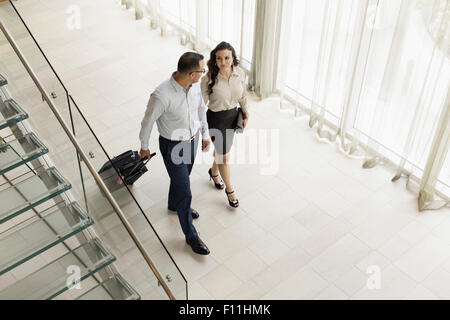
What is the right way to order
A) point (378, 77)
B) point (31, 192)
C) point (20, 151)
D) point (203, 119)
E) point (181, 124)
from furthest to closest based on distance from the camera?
point (378, 77) → point (203, 119) → point (181, 124) → point (20, 151) → point (31, 192)

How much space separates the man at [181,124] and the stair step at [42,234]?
874 millimetres

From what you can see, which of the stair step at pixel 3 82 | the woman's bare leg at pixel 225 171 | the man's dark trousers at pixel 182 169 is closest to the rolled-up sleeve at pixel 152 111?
the man's dark trousers at pixel 182 169

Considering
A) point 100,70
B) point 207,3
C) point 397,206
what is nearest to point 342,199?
point 397,206

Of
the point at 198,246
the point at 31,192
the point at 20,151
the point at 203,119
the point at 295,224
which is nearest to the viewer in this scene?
the point at 31,192

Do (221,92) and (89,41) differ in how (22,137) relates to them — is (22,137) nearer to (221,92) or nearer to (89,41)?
(221,92)

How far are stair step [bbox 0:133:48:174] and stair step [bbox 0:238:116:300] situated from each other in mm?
758

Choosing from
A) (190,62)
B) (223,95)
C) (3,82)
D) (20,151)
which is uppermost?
(190,62)

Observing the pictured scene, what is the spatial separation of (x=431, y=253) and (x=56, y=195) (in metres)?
3.27

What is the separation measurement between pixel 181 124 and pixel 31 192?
1.26 metres

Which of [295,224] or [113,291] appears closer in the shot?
[113,291]

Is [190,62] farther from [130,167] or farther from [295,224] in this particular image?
[295,224]

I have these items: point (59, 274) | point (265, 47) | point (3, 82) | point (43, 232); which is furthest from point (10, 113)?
point (265, 47)

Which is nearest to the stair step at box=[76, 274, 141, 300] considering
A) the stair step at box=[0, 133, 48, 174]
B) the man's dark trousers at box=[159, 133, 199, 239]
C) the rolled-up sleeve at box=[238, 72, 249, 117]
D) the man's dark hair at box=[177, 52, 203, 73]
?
the man's dark trousers at box=[159, 133, 199, 239]

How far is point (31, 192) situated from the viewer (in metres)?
3.82
